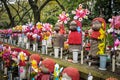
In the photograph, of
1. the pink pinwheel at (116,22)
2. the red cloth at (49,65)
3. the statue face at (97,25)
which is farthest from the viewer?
the statue face at (97,25)

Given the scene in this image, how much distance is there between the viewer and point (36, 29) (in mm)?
7652

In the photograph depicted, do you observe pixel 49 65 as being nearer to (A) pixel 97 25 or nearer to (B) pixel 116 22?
(A) pixel 97 25

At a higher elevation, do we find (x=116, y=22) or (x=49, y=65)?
(x=116, y=22)

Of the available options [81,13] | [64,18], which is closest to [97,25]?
[81,13]

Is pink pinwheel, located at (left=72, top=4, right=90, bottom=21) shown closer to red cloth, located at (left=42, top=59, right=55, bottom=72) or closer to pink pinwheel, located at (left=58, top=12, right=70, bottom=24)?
pink pinwheel, located at (left=58, top=12, right=70, bottom=24)

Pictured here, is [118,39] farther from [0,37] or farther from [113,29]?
[0,37]

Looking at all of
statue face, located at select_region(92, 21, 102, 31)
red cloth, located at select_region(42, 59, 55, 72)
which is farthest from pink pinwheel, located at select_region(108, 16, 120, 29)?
red cloth, located at select_region(42, 59, 55, 72)

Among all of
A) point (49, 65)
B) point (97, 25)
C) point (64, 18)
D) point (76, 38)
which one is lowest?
point (49, 65)

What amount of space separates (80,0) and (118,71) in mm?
8223

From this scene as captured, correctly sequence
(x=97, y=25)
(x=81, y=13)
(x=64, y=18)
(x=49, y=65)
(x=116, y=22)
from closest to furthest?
1. (x=116, y=22)
2. (x=49, y=65)
3. (x=97, y=25)
4. (x=81, y=13)
5. (x=64, y=18)

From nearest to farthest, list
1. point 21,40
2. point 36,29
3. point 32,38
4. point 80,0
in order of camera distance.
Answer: point 36,29, point 32,38, point 21,40, point 80,0

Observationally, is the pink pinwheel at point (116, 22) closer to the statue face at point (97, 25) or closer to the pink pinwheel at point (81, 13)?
the statue face at point (97, 25)

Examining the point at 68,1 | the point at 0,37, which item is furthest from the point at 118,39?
the point at 0,37

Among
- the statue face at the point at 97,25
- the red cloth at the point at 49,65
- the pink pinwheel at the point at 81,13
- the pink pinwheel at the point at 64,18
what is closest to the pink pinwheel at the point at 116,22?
the statue face at the point at 97,25
